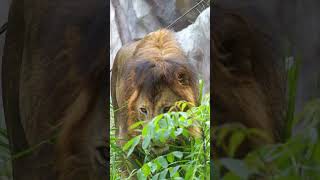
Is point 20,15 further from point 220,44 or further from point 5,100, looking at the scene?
point 220,44

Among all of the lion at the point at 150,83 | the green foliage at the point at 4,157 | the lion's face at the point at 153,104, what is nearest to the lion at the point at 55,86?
the green foliage at the point at 4,157

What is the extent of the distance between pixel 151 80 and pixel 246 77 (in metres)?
1.72

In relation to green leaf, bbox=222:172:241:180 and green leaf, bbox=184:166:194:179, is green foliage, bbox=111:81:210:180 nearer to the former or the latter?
green leaf, bbox=184:166:194:179

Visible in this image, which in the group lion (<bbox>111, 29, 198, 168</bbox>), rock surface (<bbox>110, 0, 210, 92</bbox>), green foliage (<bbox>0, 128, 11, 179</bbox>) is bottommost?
green foliage (<bbox>0, 128, 11, 179</bbox>)

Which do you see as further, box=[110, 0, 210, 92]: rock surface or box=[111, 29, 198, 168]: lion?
box=[110, 0, 210, 92]: rock surface

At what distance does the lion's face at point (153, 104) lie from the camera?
2.39 m

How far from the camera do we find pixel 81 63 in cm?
67

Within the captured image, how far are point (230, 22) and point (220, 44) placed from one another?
30mm

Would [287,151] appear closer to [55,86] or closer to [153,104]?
[55,86]

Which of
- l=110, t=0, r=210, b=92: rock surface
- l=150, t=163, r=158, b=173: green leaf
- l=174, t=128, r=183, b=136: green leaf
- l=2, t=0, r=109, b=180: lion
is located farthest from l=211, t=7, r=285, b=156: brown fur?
l=110, t=0, r=210, b=92: rock surface

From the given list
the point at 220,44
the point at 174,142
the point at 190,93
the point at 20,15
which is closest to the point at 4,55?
the point at 20,15

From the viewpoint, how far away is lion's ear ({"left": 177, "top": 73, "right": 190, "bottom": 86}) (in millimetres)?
2406

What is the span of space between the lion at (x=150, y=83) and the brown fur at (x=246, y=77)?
5.33 feet

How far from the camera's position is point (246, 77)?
2.19 ft
